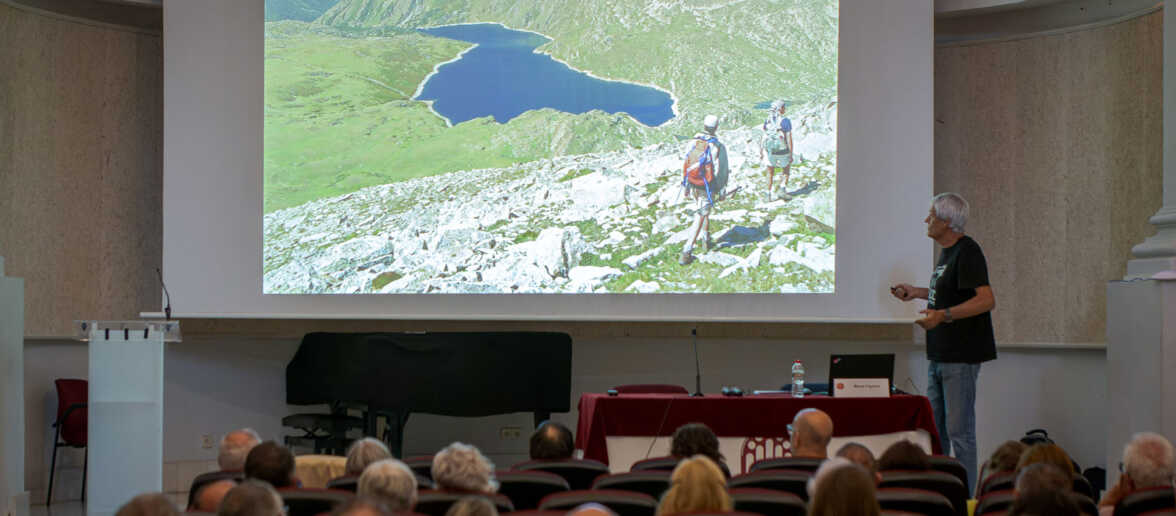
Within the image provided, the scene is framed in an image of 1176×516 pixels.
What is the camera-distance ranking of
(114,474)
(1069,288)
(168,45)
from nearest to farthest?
(114,474), (168,45), (1069,288)

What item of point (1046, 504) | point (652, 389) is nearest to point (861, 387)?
point (652, 389)

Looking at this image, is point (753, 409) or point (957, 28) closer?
point (753, 409)

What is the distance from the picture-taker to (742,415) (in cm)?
524

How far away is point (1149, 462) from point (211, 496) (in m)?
3.01

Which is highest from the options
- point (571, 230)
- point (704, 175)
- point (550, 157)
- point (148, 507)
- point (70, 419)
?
point (550, 157)

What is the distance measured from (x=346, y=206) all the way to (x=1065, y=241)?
16.8ft

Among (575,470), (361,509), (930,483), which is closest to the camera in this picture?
(361,509)

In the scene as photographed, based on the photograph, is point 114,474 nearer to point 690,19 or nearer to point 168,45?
point 168,45

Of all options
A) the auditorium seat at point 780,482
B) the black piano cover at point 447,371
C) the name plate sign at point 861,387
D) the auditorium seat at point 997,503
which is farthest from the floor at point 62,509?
the auditorium seat at point 997,503

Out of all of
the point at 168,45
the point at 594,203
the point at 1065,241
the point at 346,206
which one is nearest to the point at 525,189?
the point at 594,203

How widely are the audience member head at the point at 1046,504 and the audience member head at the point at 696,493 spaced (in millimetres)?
720

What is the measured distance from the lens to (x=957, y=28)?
785 centimetres

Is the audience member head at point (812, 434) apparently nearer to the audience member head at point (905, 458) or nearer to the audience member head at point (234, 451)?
the audience member head at point (905, 458)

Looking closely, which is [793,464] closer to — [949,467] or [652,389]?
[949,467]
